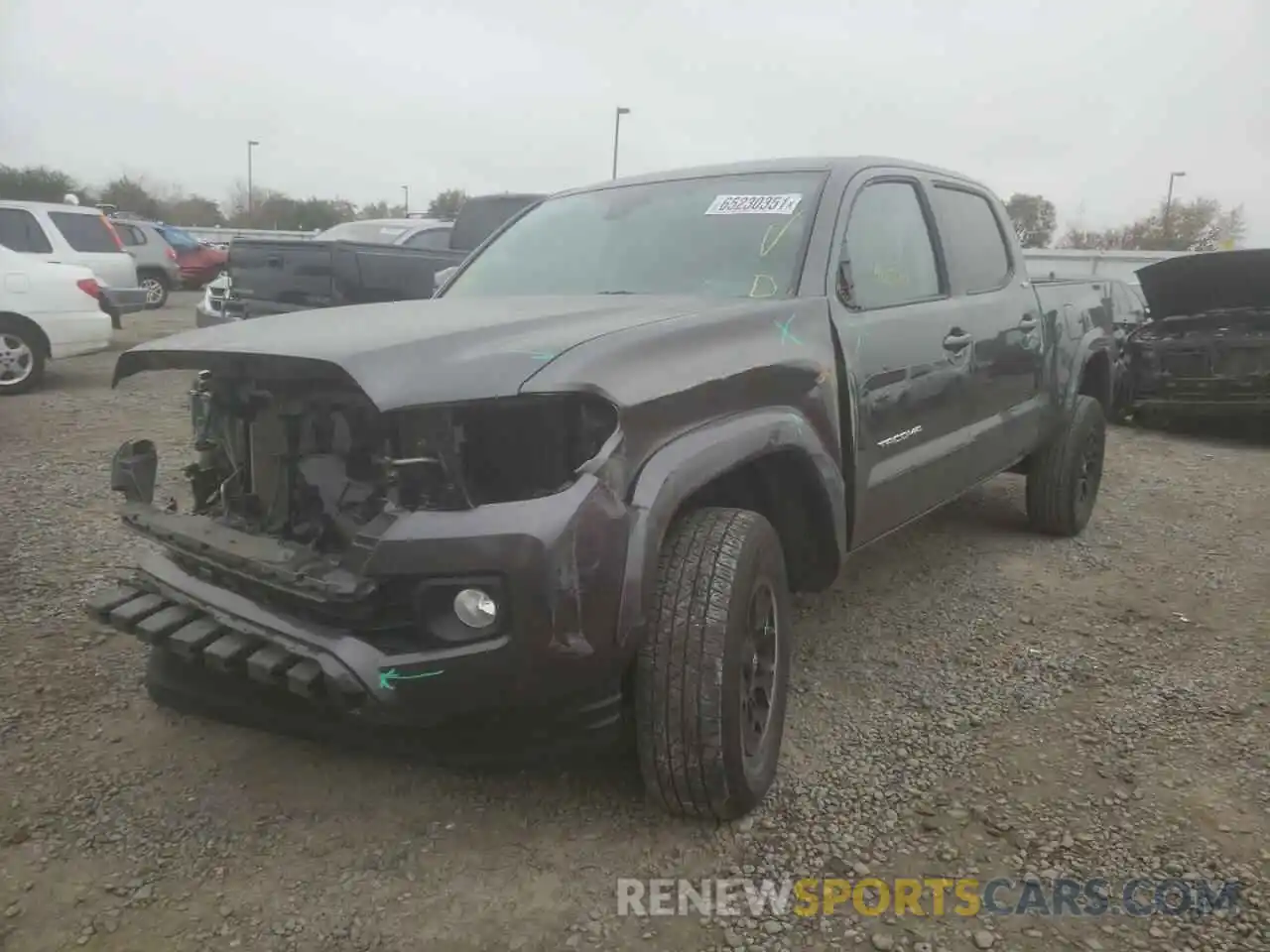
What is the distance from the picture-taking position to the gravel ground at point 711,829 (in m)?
2.13

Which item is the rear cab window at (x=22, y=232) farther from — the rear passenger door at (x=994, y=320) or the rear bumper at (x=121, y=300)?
the rear passenger door at (x=994, y=320)

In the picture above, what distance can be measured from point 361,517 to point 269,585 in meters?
0.25

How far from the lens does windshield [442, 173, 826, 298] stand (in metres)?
3.12

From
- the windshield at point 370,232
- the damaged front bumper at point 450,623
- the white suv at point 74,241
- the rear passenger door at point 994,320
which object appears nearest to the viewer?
the damaged front bumper at point 450,623

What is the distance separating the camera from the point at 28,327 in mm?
8359

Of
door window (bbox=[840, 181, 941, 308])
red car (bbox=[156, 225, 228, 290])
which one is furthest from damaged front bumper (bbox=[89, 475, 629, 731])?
red car (bbox=[156, 225, 228, 290])

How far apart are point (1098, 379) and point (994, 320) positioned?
A: 1817 millimetres

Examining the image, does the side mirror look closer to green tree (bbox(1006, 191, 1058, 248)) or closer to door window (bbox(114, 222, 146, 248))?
door window (bbox(114, 222, 146, 248))

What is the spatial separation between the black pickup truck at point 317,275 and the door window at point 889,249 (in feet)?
13.3

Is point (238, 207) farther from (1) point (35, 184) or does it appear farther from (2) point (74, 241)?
(2) point (74, 241)

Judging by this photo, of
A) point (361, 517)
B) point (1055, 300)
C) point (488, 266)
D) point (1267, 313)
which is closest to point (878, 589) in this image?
point (1055, 300)

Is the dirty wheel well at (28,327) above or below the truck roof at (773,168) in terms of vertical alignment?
below

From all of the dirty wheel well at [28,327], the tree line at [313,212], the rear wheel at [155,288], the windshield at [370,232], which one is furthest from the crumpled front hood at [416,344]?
the tree line at [313,212]

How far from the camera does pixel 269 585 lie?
2.22m
